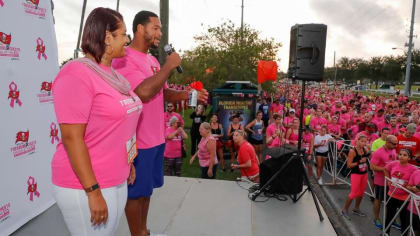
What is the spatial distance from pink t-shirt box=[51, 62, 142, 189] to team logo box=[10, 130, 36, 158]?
2.16 meters

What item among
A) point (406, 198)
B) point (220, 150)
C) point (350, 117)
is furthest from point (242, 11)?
point (406, 198)

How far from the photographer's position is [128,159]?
1457 millimetres

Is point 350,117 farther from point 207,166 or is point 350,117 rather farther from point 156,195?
point 156,195

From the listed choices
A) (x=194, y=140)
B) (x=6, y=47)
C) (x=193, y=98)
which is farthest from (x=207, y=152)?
(x=6, y=47)

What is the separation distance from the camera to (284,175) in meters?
3.89

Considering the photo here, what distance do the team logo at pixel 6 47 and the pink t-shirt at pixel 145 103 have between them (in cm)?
174

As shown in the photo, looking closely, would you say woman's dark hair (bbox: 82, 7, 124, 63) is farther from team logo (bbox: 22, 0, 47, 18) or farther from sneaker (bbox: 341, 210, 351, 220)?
sneaker (bbox: 341, 210, 351, 220)

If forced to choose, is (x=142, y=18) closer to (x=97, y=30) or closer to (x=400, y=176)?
(x=97, y=30)

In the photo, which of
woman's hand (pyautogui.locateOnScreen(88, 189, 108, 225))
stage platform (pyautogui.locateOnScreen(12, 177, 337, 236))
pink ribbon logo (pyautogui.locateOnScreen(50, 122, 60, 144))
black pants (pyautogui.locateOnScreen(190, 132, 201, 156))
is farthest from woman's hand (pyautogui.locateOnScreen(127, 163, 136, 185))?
black pants (pyautogui.locateOnScreen(190, 132, 201, 156))

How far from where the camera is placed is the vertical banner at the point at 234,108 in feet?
31.0

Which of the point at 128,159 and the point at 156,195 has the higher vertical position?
the point at 128,159

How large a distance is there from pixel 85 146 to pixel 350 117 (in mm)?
11395

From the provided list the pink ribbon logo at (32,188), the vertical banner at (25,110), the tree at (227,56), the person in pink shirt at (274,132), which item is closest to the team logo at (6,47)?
the vertical banner at (25,110)

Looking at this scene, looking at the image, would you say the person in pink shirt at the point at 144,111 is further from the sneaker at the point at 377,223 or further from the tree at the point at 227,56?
the tree at the point at 227,56
